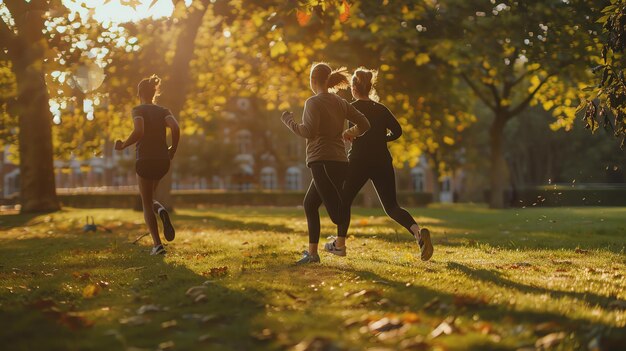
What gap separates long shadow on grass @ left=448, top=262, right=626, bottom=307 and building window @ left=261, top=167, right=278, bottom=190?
65.2m

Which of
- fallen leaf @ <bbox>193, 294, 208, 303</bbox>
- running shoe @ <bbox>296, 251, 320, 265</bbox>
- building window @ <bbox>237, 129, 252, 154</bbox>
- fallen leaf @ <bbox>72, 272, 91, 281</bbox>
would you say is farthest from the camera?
building window @ <bbox>237, 129, 252, 154</bbox>

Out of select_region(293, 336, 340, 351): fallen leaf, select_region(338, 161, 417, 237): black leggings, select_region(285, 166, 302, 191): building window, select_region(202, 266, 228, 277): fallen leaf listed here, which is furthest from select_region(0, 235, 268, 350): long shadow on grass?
select_region(285, 166, 302, 191): building window

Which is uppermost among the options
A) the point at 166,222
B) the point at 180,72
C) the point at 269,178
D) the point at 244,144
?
the point at 244,144

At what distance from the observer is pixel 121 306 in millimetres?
5461

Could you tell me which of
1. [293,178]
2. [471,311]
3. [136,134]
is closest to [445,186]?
[293,178]

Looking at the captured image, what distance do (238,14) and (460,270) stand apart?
14601 millimetres

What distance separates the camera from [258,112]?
5303 cm

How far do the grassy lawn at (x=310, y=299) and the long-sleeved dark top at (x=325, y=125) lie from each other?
1.16 m

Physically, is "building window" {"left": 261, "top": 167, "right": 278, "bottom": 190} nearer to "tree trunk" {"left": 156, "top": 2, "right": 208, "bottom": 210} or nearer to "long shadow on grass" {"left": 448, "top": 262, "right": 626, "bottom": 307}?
"tree trunk" {"left": 156, "top": 2, "right": 208, "bottom": 210}

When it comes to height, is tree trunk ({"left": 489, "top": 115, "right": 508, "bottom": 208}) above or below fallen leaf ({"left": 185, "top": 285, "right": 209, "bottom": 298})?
above

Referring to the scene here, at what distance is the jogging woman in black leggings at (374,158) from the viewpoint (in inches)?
309

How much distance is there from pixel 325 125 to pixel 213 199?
3715 centimetres

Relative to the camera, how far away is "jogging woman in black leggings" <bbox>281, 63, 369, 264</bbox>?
24.4 ft

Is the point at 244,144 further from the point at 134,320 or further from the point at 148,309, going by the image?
the point at 134,320
